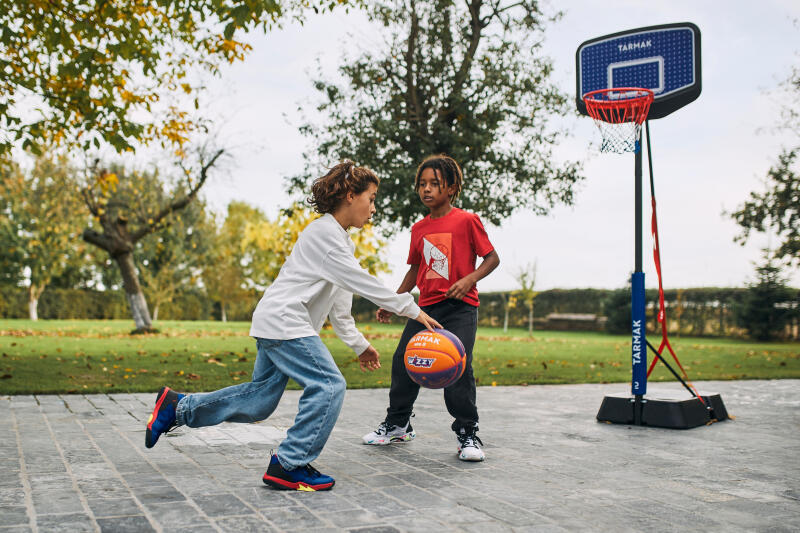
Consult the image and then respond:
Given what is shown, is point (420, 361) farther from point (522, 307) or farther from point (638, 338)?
point (522, 307)

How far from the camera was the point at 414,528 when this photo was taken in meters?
2.98

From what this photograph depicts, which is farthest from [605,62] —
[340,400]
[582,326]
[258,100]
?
[582,326]

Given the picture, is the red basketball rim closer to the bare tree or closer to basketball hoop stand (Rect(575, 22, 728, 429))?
basketball hoop stand (Rect(575, 22, 728, 429))

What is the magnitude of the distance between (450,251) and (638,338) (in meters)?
2.52

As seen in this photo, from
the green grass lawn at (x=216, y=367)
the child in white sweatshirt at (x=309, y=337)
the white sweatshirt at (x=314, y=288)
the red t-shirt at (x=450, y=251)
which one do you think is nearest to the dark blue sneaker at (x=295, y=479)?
the child in white sweatshirt at (x=309, y=337)

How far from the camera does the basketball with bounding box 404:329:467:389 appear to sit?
4.15 m

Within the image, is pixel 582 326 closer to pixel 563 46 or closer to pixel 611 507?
pixel 563 46

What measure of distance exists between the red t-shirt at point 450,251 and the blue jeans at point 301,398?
1304mm

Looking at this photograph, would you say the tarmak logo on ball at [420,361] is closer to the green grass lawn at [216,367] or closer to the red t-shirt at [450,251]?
the red t-shirt at [450,251]

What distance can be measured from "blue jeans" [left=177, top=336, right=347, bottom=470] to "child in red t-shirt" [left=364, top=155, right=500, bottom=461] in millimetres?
1065

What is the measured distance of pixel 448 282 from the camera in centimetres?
475

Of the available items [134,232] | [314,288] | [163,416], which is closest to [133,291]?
[134,232]

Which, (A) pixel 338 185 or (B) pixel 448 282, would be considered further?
(B) pixel 448 282

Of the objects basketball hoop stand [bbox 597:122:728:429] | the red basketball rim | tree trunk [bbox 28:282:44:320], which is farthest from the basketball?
tree trunk [bbox 28:282:44:320]
